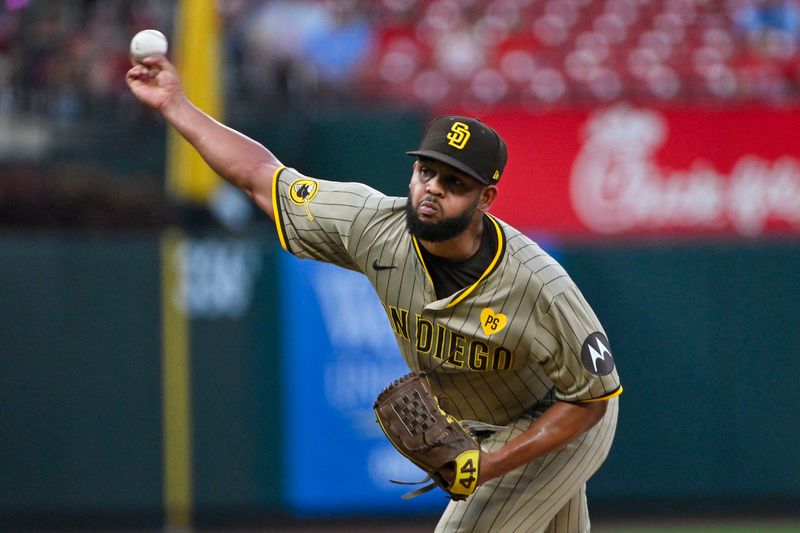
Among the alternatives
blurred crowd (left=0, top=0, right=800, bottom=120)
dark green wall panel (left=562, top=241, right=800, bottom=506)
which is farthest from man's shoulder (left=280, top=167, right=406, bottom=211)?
blurred crowd (left=0, top=0, right=800, bottom=120)

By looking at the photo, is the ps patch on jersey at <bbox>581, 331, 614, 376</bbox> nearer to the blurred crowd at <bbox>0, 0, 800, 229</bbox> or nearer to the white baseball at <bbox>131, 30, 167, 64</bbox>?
the white baseball at <bbox>131, 30, 167, 64</bbox>

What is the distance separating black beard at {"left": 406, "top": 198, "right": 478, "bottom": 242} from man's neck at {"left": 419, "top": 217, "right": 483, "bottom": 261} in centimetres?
5

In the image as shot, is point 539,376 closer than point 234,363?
Yes

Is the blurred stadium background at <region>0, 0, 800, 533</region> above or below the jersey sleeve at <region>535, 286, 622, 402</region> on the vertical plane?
below

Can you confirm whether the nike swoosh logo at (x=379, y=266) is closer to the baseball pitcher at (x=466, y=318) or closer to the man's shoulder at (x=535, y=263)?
the baseball pitcher at (x=466, y=318)

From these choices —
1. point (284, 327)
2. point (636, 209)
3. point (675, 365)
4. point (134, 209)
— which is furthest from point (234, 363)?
point (636, 209)

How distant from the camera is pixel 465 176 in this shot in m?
4.13

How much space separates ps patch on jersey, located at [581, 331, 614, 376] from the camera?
13.3 feet

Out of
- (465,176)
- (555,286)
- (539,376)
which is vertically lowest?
(539,376)

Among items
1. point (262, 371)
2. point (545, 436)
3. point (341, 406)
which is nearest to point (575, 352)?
point (545, 436)

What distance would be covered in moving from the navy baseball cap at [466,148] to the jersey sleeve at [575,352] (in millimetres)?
479

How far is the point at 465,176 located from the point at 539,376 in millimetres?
782

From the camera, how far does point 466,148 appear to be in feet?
13.4

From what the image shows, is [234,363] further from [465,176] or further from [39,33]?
[465,176]
